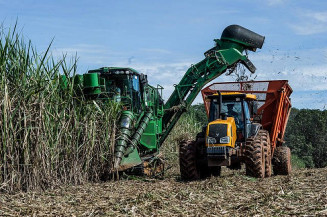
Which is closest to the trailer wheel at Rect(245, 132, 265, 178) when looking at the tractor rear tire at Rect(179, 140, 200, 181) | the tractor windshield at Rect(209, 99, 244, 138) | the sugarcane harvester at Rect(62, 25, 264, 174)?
the tractor windshield at Rect(209, 99, 244, 138)

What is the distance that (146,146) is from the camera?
1133 centimetres

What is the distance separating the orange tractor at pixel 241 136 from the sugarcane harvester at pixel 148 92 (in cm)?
122

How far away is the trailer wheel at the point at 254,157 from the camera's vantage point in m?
9.51

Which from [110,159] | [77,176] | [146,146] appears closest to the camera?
[77,176]

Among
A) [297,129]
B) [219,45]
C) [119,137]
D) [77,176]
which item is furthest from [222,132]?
[297,129]

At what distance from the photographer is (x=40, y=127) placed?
7898mm

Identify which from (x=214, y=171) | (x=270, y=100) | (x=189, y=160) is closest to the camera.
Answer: (x=189, y=160)

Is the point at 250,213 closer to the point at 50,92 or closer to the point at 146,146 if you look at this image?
the point at 50,92

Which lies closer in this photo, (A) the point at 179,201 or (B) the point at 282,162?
(A) the point at 179,201

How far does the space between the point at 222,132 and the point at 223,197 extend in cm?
232

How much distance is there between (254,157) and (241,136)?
0.85 metres

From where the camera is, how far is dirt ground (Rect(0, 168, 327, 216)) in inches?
238

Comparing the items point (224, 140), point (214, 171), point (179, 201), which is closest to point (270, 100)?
point (214, 171)

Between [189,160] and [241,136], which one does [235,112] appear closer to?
[241,136]
